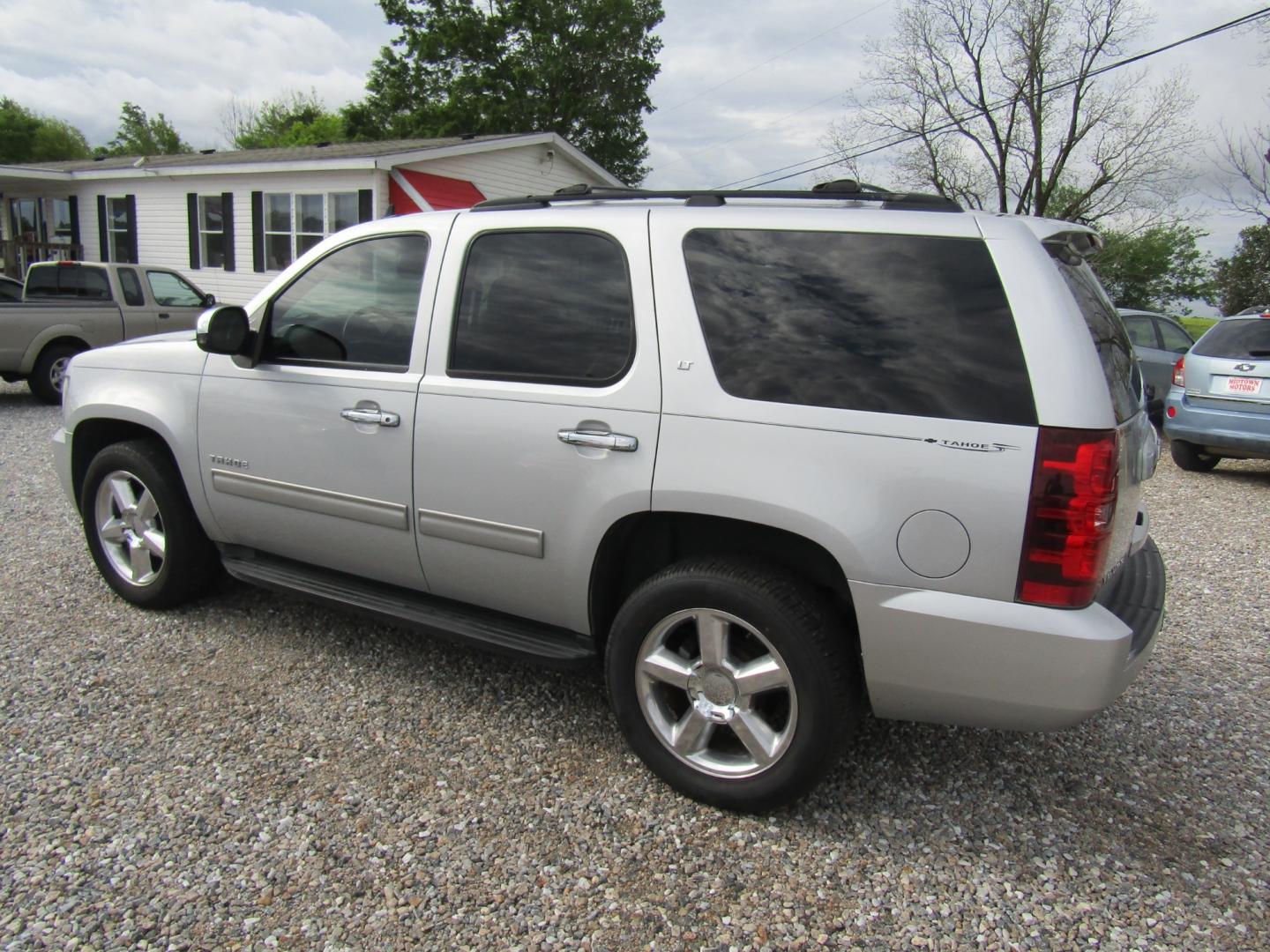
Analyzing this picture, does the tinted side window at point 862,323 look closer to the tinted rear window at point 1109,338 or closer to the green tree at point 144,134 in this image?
the tinted rear window at point 1109,338

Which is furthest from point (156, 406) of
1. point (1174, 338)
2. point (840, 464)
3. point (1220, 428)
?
point (1174, 338)

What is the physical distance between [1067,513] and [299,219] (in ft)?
56.5

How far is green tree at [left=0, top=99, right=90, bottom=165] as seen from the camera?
48625 millimetres

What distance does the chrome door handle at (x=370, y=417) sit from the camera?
315 centimetres

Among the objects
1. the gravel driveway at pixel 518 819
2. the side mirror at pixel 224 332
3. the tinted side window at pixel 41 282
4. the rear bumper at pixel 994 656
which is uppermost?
the tinted side window at pixel 41 282

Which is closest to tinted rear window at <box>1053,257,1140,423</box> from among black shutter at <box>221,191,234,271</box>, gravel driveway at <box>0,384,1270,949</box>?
gravel driveway at <box>0,384,1270,949</box>

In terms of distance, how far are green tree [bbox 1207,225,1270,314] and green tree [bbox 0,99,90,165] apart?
5488 cm

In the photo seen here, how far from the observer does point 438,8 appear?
36625 millimetres

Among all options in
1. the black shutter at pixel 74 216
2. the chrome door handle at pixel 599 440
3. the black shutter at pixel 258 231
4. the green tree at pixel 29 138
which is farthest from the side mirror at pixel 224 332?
the green tree at pixel 29 138

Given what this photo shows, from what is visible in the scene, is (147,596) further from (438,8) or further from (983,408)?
(438,8)

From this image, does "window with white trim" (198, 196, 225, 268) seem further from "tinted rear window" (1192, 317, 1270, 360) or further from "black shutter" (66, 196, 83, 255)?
"tinted rear window" (1192, 317, 1270, 360)

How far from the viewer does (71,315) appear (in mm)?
10375

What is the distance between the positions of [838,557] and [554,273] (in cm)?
136

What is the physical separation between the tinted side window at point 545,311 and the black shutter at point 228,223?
16863 mm
